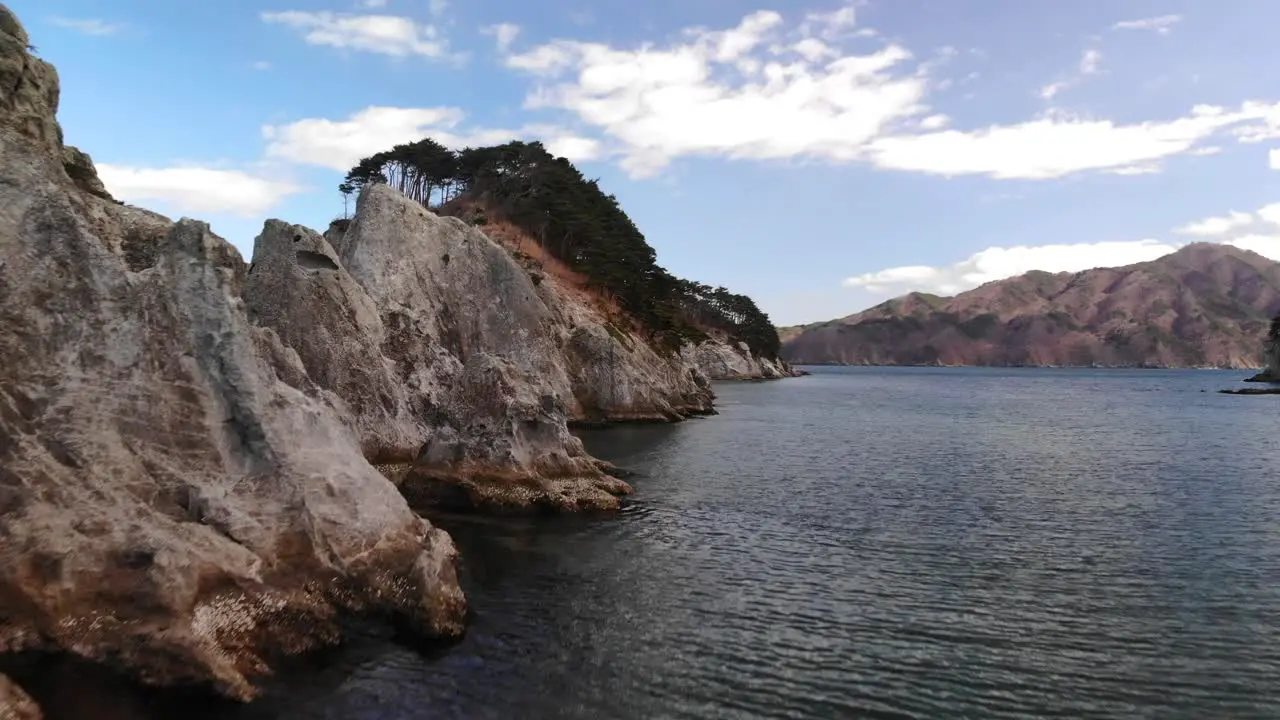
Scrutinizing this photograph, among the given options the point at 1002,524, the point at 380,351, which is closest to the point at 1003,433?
the point at 1002,524

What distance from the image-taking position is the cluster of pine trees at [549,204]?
10762 cm

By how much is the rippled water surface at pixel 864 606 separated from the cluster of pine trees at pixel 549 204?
64585mm

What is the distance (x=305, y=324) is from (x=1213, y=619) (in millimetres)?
36049

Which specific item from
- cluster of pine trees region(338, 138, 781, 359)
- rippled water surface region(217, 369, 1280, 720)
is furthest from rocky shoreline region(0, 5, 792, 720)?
cluster of pine trees region(338, 138, 781, 359)

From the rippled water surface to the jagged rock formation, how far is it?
5.94 ft

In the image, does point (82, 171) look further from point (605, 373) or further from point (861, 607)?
point (605, 373)

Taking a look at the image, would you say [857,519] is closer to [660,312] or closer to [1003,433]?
[1003,433]

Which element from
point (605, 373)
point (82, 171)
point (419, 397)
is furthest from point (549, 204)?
point (82, 171)

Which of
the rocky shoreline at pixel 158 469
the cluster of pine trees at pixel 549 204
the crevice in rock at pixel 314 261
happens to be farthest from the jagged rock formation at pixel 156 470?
the cluster of pine trees at pixel 549 204

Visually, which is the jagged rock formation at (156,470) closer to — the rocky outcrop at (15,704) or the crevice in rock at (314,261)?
the rocky outcrop at (15,704)

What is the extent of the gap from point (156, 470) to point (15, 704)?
19.6ft

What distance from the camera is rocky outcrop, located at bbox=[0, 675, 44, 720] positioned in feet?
38.7

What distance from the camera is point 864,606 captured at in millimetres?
21859

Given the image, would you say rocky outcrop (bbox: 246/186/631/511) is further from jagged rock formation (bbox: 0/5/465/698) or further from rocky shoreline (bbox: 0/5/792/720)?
jagged rock formation (bbox: 0/5/465/698)
